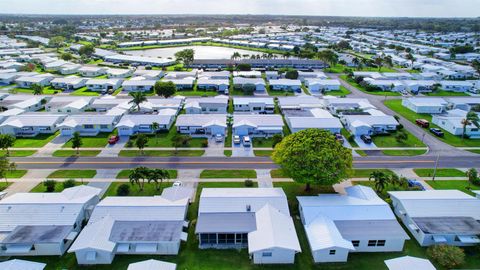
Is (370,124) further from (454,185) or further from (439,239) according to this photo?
(439,239)

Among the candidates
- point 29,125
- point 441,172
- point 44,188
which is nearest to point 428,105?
point 441,172

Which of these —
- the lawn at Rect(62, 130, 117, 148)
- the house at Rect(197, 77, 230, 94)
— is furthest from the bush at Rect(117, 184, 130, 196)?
the house at Rect(197, 77, 230, 94)

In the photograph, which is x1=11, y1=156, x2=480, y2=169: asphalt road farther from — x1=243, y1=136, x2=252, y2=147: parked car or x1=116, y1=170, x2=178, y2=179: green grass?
x1=243, y1=136, x2=252, y2=147: parked car

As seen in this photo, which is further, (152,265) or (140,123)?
(140,123)

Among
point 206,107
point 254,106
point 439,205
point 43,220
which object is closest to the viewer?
point 43,220

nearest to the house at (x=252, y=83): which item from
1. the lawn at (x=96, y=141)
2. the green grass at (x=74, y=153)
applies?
the lawn at (x=96, y=141)

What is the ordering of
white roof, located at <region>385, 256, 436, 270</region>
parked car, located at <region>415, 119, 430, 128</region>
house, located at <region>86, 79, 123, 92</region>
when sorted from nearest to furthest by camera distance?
white roof, located at <region>385, 256, 436, 270</region> → parked car, located at <region>415, 119, 430, 128</region> → house, located at <region>86, 79, 123, 92</region>

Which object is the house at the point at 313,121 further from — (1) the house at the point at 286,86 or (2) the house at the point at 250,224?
(1) the house at the point at 286,86
